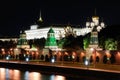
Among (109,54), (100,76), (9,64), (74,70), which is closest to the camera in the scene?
(100,76)

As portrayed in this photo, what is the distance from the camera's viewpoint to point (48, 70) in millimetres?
43094

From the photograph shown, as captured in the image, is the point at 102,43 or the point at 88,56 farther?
the point at 102,43

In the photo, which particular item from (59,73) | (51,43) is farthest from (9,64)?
(51,43)

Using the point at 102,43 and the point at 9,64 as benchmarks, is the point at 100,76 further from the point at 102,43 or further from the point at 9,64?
the point at 102,43

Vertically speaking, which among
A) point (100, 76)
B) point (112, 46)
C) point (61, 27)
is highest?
point (61, 27)

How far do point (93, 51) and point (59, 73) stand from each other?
71.3ft

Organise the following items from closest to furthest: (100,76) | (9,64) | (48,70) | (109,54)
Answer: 1. (100,76)
2. (48,70)
3. (9,64)
4. (109,54)

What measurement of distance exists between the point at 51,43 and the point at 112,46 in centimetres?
1068

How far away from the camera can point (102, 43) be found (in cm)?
7650

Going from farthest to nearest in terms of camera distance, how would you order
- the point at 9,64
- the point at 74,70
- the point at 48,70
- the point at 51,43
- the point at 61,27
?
the point at 61,27
the point at 51,43
the point at 9,64
the point at 48,70
the point at 74,70

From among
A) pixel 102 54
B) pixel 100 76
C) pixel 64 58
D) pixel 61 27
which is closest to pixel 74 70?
pixel 100 76

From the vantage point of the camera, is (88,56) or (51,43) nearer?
(88,56)

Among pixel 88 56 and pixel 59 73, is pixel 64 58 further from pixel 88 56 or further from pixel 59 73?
pixel 59 73

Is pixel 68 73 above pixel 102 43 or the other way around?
the other way around
